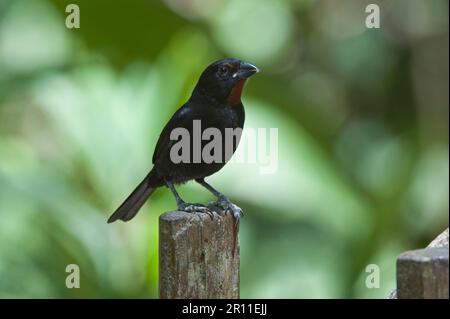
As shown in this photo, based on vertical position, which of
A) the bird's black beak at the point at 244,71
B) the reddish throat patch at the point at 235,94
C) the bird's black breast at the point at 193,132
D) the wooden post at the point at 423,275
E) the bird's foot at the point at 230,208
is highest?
the bird's black beak at the point at 244,71

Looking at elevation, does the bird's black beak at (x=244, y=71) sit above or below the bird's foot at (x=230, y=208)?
above

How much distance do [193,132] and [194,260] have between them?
2.88 feet

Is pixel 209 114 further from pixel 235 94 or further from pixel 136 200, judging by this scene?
pixel 136 200

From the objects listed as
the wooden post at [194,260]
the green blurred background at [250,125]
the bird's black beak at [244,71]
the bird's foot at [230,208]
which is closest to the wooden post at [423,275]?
the wooden post at [194,260]

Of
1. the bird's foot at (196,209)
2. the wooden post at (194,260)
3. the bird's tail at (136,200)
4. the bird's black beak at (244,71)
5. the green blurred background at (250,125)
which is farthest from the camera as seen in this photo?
the green blurred background at (250,125)

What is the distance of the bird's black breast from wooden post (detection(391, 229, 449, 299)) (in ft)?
4.05

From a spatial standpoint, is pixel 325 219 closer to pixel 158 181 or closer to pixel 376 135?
pixel 376 135

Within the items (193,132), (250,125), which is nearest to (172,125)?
(193,132)

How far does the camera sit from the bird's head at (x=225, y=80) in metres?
3.10

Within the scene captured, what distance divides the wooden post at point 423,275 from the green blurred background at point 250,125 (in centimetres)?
185

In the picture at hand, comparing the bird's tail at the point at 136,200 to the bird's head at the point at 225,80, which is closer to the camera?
the bird's head at the point at 225,80

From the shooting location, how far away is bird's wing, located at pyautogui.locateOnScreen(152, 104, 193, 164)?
3.15 metres

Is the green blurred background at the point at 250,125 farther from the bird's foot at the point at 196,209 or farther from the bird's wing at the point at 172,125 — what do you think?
the bird's foot at the point at 196,209

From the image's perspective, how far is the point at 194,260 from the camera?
2.33 metres
